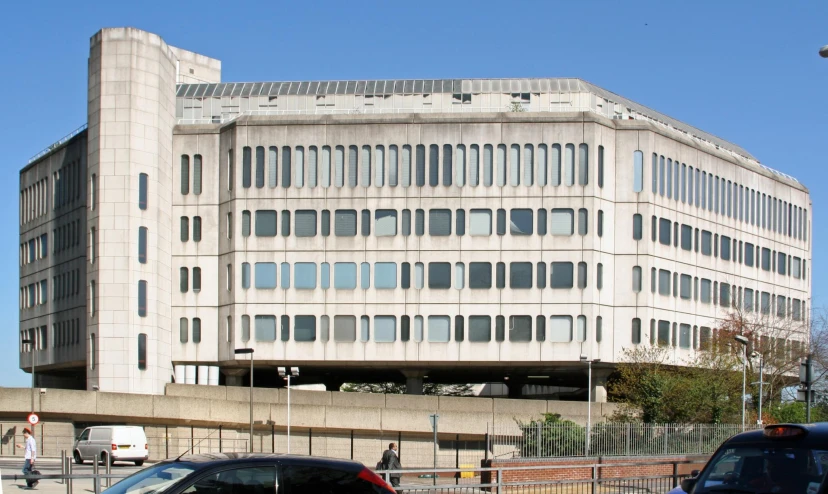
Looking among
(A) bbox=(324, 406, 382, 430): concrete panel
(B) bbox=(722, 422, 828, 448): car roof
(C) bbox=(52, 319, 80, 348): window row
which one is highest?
(B) bbox=(722, 422, 828, 448): car roof

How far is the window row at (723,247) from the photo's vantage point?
2682 inches

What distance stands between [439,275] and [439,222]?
3122mm

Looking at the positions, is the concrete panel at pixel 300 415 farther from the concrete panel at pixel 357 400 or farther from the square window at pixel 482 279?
the square window at pixel 482 279

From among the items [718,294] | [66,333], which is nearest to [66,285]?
[66,333]

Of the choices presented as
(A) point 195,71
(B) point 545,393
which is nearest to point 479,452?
(B) point 545,393

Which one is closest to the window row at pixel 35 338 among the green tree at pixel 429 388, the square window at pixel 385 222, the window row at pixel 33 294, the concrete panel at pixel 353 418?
the window row at pixel 33 294

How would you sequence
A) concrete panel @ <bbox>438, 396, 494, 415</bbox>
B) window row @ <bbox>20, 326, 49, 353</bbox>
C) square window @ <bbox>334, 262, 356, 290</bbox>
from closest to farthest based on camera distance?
concrete panel @ <bbox>438, 396, 494, 415</bbox> → square window @ <bbox>334, 262, 356, 290</bbox> → window row @ <bbox>20, 326, 49, 353</bbox>

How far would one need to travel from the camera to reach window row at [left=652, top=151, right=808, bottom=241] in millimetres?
68500

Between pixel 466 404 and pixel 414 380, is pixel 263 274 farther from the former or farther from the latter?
pixel 466 404

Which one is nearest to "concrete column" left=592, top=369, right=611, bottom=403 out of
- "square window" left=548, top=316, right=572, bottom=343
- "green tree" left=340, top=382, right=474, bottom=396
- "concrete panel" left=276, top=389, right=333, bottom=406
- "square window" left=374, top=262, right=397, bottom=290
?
"square window" left=548, top=316, right=572, bottom=343

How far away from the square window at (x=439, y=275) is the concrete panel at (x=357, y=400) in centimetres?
989

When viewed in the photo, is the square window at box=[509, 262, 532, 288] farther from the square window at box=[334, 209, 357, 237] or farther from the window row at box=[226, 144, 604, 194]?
the square window at box=[334, 209, 357, 237]

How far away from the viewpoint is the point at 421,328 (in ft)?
215

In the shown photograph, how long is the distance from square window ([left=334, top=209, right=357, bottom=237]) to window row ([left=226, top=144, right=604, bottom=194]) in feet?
5.29
